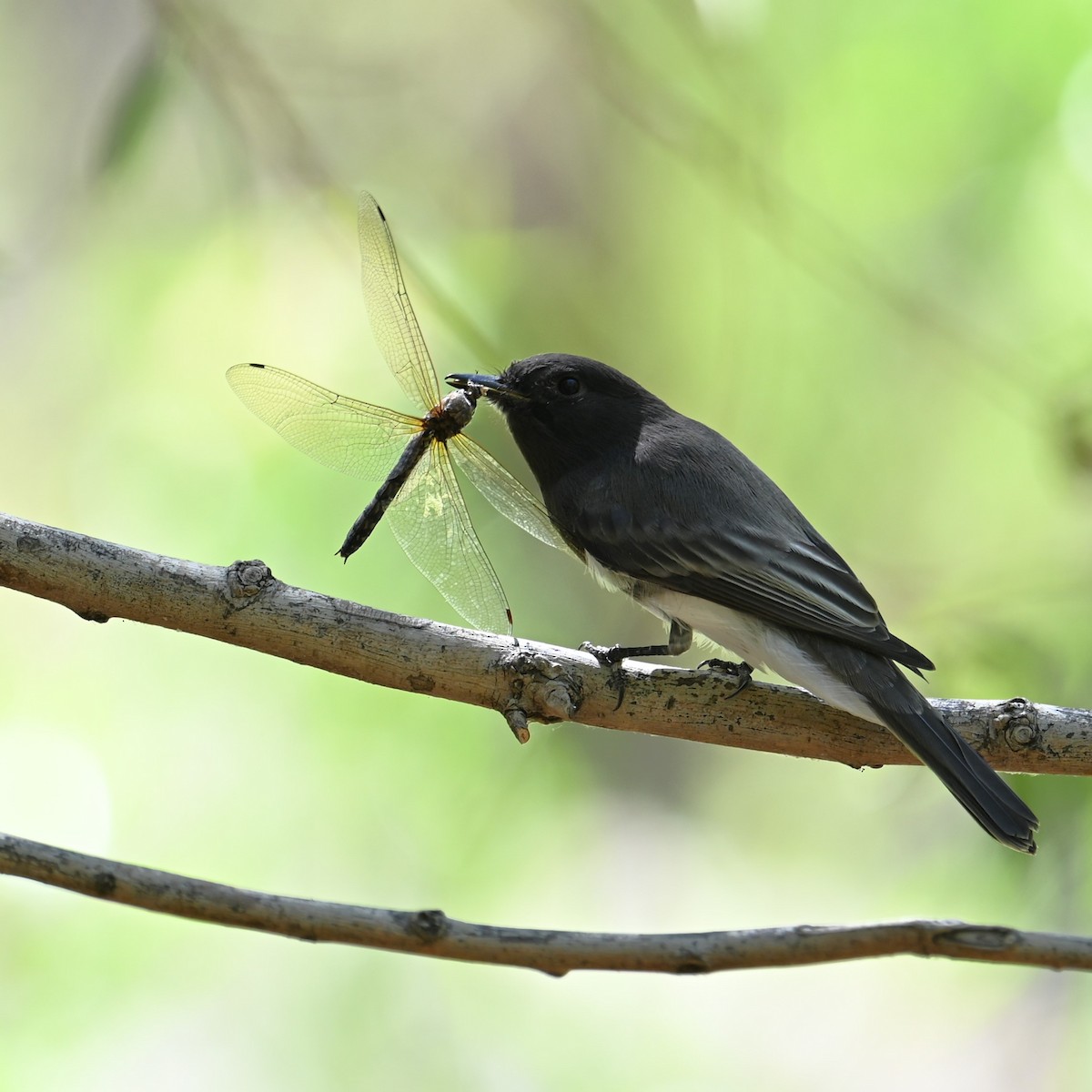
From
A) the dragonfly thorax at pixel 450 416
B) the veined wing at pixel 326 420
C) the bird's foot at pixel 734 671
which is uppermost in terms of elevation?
the dragonfly thorax at pixel 450 416

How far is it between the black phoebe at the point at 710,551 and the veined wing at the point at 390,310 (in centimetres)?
29

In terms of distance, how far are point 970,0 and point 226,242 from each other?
256 centimetres

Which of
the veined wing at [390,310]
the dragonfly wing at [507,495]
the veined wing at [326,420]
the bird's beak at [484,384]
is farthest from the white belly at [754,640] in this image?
the veined wing at [390,310]

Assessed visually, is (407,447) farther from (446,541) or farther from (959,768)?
(959,768)

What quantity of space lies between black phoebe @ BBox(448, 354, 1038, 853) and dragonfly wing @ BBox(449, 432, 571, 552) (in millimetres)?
54

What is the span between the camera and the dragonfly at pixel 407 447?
3.20 m

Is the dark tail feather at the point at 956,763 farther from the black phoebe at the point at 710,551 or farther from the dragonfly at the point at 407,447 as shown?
the dragonfly at the point at 407,447

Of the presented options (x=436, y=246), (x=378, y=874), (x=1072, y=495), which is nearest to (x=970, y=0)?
(x=1072, y=495)

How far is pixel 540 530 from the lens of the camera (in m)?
3.45

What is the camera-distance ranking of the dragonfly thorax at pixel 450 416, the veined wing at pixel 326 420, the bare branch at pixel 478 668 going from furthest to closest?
the dragonfly thorax at pixel 450 416
the veined wing at pixel 326 420
the bare branch at pixel 478 668

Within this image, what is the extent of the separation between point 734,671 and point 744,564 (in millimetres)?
265

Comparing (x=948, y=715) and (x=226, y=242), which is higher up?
(x=226, y=242)

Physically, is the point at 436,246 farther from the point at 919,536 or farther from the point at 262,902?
the point at 262,902

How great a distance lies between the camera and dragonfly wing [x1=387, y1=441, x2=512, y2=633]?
312 centimetres
